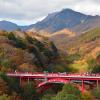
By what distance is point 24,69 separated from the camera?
127 meters

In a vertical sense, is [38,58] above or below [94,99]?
above

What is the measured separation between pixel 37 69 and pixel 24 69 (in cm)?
861

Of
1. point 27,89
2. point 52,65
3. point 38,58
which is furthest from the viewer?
point 52,65

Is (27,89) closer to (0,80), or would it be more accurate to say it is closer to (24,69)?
(0,80)

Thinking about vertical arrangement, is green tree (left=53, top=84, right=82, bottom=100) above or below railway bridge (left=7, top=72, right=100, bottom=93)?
below

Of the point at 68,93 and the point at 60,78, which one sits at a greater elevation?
the point at 60,78

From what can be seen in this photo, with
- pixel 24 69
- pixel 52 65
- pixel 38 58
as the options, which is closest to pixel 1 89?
pixel 24 69

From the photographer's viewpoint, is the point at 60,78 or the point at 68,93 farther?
the point at 60,78

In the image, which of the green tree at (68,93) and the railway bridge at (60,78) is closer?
the green tree at (68,93)

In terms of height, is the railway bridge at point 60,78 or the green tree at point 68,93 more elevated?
the railway bridge at point 60,78

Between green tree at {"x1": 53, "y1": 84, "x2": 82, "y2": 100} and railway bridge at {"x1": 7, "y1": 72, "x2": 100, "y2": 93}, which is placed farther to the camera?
railway bridge at {"x1": 7, "y1": 72, "x2": 100, "y2": 93}

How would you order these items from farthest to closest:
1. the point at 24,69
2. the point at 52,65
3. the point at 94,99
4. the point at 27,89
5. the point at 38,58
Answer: the point at 52,65, the point at 38,58, the point at 24,69, the point at 27,89, the point at 94,99

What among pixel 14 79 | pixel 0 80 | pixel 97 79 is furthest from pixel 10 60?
pixel 97 79

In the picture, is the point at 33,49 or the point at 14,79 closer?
the point at 14,79
